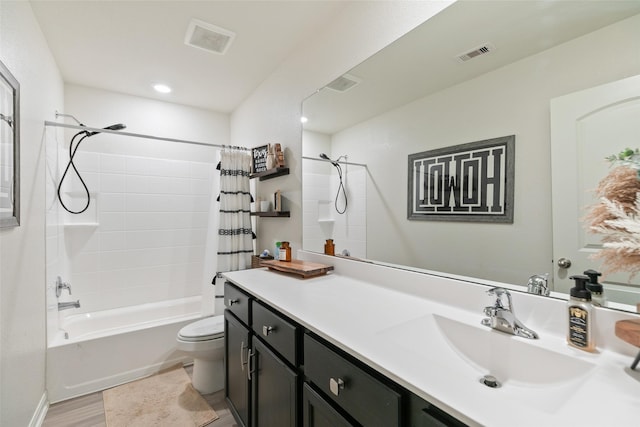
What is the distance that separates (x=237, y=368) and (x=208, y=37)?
2.14m

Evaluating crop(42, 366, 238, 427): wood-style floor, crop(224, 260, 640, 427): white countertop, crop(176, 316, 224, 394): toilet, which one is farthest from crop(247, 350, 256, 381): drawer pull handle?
crop(176, 316, 224, 394): toilet

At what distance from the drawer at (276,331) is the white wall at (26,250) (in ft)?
3.66

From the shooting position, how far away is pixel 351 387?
0.77 m

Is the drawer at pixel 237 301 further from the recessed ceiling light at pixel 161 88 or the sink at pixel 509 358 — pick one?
the recessed ceiling light at pixel 161 88

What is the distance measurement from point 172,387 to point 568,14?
9.66 ft

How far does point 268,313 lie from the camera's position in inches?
48.1

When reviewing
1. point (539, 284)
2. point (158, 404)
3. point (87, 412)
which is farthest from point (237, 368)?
point (539, 284)

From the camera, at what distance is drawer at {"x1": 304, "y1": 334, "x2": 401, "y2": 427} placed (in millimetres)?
666

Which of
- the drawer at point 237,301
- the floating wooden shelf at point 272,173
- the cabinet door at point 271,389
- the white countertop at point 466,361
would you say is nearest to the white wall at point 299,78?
→ the floating wooden shelf at point 272,173

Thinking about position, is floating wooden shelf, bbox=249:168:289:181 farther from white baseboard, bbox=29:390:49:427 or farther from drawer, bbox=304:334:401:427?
white baseboard, bbox=29:390:49:427

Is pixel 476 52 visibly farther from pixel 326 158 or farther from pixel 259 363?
pixel 259 363

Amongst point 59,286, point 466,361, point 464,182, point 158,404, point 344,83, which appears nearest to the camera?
point 466,361

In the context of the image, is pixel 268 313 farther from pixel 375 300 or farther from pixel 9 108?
pixel 9 108

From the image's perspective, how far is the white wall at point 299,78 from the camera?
4.52ft
